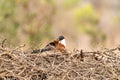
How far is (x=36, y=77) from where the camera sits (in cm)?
738

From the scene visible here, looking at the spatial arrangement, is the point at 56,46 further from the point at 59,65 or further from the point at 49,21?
the point at 49,21

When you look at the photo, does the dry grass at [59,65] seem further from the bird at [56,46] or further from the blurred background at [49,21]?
the blurred background at [49,21]

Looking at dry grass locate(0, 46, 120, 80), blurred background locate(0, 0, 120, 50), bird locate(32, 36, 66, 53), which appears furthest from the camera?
blurred background locate(0, 0, 120, 50)

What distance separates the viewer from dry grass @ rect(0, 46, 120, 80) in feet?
24.0

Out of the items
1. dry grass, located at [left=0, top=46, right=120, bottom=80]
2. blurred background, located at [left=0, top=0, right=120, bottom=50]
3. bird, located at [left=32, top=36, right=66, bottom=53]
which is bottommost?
dry grass, located at [left=0, top=46, right=120, bottom=80]

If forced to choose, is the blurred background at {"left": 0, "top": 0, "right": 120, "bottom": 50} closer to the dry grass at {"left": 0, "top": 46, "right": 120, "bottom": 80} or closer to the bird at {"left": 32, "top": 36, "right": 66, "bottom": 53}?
the bird at {"left": 32, "top": 36, "right": 66, "bottom": 53}

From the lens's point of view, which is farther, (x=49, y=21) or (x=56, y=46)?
(x=49, y=21)

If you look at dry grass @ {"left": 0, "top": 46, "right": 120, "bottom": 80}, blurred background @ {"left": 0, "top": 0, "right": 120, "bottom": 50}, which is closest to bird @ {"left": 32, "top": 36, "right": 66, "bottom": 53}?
dry grass @ {"left": 0, "top": 46, "right": 120, "bottom": 80}

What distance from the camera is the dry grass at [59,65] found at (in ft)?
24.0

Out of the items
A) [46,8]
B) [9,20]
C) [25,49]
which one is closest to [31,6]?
[46,8]

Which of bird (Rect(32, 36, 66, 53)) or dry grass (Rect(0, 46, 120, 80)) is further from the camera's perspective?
bird (Rect(32, 36, 66, 53))

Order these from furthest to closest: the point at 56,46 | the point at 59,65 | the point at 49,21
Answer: the point at 49,21
the point at 56,46
the point at 59,65

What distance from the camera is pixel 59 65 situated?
7504 mm

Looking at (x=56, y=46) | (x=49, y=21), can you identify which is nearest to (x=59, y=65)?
(x=56, y=46)
